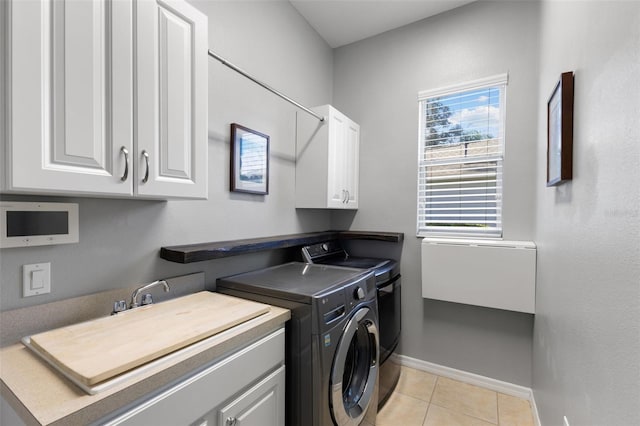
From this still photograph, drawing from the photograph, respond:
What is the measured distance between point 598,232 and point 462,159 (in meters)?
1.66

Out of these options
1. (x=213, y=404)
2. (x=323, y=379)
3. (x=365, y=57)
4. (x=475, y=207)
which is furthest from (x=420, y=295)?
(x=365, y=57)

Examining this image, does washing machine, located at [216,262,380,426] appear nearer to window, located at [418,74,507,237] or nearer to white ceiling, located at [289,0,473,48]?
window, located at [418,74,507,237]

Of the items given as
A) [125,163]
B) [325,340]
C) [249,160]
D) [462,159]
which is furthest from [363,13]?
[325,340]

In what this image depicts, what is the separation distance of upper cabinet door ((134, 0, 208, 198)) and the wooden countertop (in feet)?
1.99

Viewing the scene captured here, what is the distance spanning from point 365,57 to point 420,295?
2332mm

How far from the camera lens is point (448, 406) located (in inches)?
81.7

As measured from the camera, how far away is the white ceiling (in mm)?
2373

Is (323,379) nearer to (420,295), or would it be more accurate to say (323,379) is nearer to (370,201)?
(420,295)

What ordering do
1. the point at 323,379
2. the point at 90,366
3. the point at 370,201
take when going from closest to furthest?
1. the point at 90,366
2. the point at 323,379
3. the point at 370,201

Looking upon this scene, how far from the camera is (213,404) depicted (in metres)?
0.99

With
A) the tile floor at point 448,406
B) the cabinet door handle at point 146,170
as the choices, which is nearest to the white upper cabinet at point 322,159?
the cabinet door handle at point 146,170

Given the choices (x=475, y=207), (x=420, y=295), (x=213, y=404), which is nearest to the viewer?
(x=213, y=404)

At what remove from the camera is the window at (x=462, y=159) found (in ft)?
7.61

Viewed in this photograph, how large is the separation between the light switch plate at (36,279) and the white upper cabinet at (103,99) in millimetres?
389
